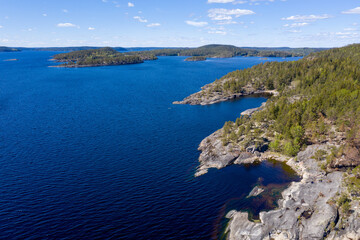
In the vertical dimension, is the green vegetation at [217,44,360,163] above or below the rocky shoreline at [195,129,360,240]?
above

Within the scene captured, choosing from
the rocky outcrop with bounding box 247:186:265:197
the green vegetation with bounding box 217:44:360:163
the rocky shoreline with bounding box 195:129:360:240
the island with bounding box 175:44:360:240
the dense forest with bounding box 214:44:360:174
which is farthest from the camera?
the green vegetation with bounding box 217:44:360:163

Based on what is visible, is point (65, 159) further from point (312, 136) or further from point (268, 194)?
point (312, 136)

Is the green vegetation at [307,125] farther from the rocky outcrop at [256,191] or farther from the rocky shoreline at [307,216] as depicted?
the rocky outcrop at [256,191]

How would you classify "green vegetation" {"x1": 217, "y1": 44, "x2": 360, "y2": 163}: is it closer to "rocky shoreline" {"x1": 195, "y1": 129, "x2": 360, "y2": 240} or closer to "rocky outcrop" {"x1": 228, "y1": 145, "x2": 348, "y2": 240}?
"rocky shoreline" {"x1": 195, "y1": 129, "x2": 360, "y2": 240}

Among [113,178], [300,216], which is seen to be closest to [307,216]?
[300,216]

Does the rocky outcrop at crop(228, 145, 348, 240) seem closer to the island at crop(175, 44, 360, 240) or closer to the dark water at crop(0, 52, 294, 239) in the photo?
the island at crop(175, 44, 360, 240)

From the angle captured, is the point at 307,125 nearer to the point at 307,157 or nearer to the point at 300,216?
the point at 307,157

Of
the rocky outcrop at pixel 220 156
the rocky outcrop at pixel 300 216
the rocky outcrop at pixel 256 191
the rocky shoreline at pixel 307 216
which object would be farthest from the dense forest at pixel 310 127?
the rocky outcrop at pixel 256 191

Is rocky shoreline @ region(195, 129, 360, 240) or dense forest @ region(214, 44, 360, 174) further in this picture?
dense forest @ region(214, 44, 360, 174)

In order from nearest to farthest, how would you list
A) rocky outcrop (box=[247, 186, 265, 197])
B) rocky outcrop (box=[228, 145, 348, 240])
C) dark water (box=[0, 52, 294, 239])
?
rocky outcrop (box=[228, 145, 348, 240]) < dark water (box=[0, 52, 294, 239]) < rocky outcrop (box=[247, 186, 265, 197])

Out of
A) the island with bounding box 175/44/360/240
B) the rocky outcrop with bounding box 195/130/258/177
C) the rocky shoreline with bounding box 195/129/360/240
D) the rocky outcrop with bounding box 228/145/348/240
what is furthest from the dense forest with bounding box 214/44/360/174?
the rocky outcrop with bounding box 228/145/348/240

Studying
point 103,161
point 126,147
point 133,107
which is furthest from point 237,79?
point 103,161
